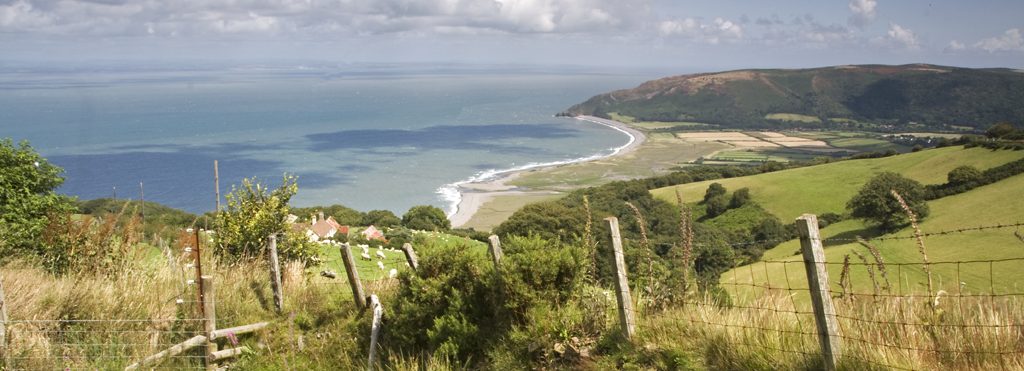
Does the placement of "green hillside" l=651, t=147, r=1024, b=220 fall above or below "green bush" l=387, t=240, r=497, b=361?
below

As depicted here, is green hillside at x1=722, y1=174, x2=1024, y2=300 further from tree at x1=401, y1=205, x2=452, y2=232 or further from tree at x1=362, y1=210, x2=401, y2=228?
tree at x1=362, y1=210, x2=401, y2=228

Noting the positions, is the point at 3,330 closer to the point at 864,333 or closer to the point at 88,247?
the point at 88,247

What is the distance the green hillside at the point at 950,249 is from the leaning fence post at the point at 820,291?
886cm

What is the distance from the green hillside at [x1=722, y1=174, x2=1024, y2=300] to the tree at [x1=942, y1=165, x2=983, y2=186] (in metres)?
2.00

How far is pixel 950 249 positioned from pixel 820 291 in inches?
1338

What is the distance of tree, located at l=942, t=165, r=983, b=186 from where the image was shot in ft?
174

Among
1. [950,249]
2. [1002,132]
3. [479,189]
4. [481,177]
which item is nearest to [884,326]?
[950,249]

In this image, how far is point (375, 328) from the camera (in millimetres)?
7547

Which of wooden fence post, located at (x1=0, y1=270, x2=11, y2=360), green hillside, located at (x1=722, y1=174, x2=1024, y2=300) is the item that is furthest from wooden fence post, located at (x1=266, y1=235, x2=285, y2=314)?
green hillside, located at (x1=722, y1=174, x2=1024, y2=300)

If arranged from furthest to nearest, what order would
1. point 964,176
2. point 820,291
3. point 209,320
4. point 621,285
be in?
point 964,176
point 209,320
point 621,285
point 820,291

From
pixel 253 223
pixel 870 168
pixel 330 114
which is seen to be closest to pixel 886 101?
pixel 870 168

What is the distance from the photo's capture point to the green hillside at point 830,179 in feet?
200

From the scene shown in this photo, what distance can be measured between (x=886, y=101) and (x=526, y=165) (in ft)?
474

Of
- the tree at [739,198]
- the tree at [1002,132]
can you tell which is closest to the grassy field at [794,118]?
the tree at [1002,132]
